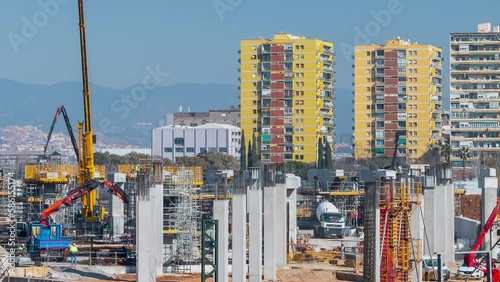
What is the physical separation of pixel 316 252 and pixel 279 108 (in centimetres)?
7710

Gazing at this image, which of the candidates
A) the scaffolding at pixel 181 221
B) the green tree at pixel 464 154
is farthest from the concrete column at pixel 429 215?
the green tree at pixel 464 154

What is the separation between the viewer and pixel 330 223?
212 feet

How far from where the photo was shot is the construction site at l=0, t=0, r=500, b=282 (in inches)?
1383

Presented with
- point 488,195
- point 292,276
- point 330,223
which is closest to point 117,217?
point 330,223

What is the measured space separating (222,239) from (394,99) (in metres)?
92.0

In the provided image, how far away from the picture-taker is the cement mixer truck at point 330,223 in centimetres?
6475

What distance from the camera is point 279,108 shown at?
129750 mm

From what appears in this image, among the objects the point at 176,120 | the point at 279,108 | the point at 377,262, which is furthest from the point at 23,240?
the point at 176,120

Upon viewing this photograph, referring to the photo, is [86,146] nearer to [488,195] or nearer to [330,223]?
[330,223]

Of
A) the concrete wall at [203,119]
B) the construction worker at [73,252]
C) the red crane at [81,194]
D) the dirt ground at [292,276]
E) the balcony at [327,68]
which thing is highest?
the balcony at [327,68]

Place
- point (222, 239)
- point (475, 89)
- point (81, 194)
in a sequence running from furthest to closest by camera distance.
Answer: point (475, 89) < point (81, 194) < point (222, 239)

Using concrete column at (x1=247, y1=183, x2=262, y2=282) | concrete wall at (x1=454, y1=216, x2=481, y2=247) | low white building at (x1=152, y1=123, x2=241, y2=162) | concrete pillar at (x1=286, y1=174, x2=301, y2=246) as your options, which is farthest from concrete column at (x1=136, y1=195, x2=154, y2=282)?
low white building at (x1=152, y1=123, x2=241, y2=162)

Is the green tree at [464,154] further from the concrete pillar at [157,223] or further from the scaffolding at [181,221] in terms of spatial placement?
the concrete pillar at [157,223]

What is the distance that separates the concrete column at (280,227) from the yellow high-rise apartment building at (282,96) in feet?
271
